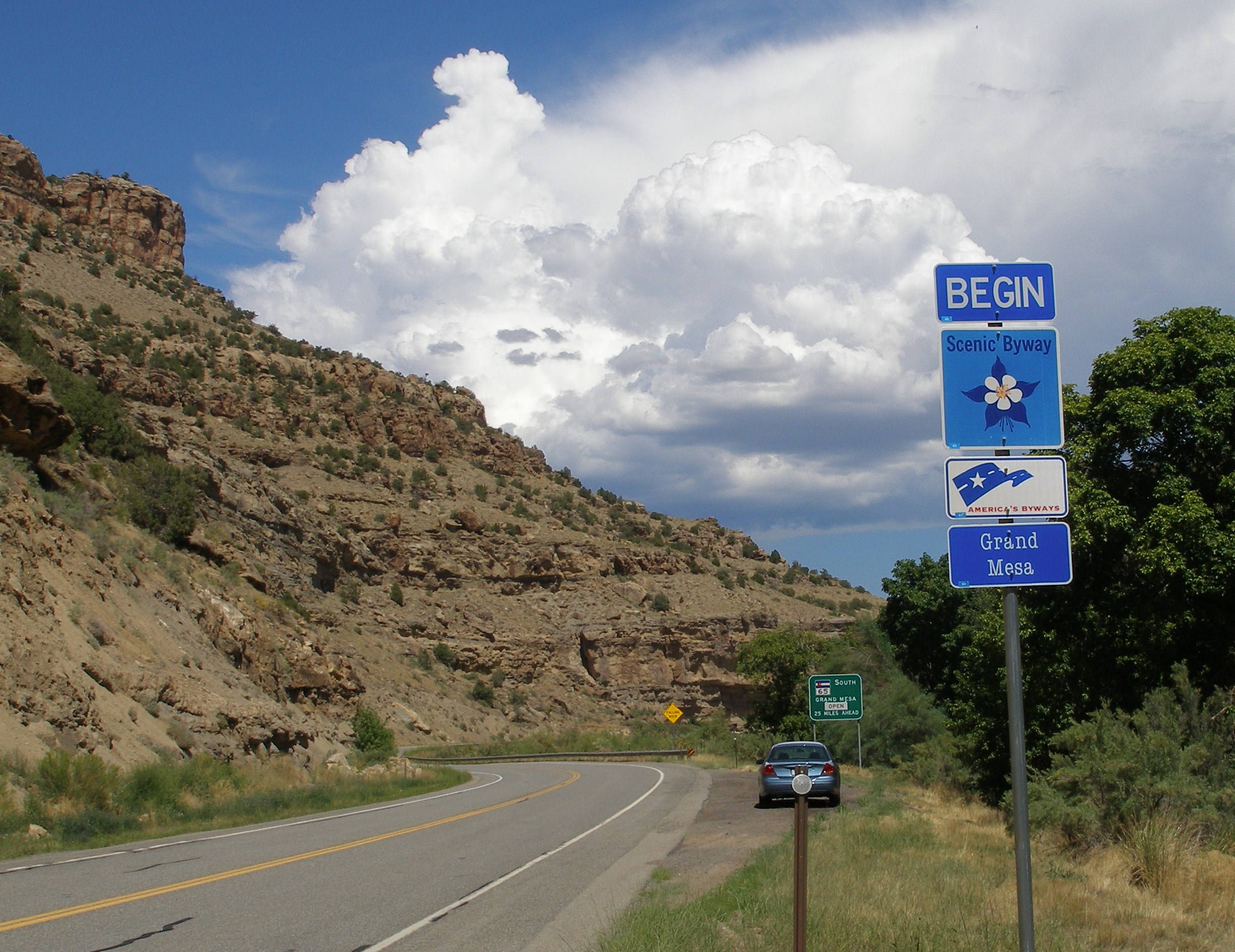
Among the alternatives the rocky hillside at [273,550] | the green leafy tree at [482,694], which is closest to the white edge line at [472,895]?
the rocky hillside at [273,550]

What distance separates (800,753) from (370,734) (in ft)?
63.3

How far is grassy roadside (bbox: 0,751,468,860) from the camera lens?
54.7ft

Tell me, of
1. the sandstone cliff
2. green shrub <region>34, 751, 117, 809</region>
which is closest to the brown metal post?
green shrub <region>34, 751, 117, 809</region>

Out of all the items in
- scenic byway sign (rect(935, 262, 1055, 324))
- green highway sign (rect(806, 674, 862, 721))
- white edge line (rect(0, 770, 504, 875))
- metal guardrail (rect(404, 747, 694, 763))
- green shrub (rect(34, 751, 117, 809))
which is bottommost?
metal guardrail (rect(404, 747, 694, 763))

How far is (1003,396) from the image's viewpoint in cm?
564

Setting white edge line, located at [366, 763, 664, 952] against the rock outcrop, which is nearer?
white edge line, located at [366, 763, 664, 952]

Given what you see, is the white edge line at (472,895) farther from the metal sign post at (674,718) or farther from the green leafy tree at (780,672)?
the green leafy tree at (780,672)

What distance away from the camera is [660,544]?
94.9 metres

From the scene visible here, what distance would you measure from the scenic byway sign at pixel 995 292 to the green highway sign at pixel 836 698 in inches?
395

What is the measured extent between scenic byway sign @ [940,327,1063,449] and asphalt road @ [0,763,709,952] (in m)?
5.69

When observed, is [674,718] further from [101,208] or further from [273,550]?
[101,208]

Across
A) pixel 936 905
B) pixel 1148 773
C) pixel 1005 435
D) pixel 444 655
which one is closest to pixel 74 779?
pixel 936 905

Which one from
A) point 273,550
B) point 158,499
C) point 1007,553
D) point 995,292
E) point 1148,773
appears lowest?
point 1148,773

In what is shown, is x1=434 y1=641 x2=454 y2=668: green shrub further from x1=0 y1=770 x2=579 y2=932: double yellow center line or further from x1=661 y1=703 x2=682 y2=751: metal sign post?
x1=0 y1=770 x2=579 y2=932: double yellow center line
